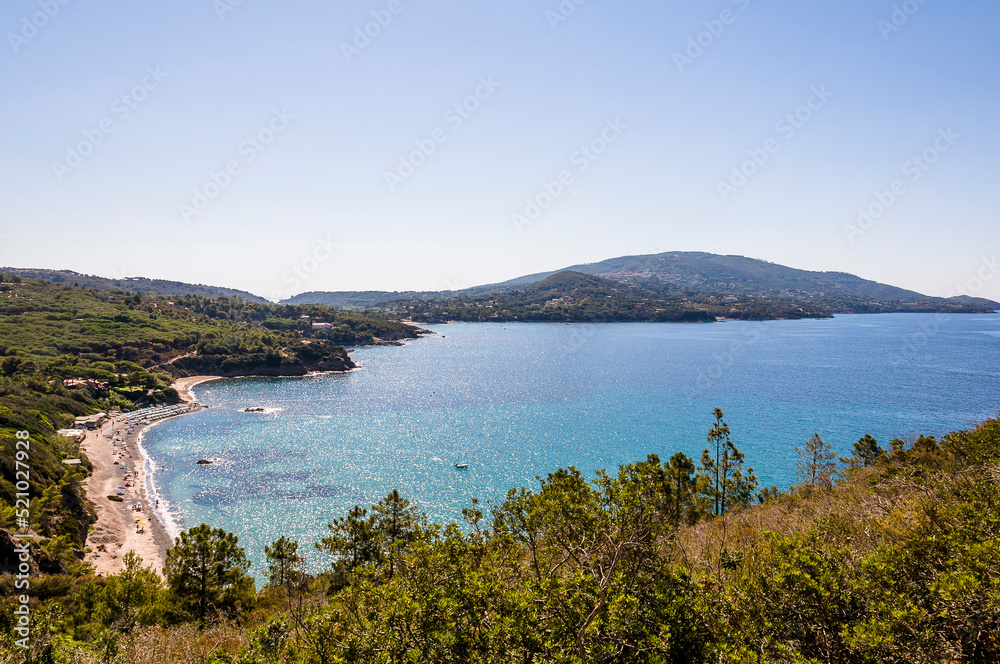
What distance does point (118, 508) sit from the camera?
1352 inches

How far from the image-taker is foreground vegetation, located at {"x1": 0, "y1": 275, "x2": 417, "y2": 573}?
91.9 feet

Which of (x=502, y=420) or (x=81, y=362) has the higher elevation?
(x=81, y=362)

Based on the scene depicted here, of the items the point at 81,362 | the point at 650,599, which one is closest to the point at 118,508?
the point at 650,599

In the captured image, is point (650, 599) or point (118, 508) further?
point (118, 508)

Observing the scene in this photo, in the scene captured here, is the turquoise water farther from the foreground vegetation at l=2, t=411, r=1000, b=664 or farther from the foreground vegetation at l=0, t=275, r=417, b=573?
the foreground vegetation at l=2, t=411, r=1000, b=664

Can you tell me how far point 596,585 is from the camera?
7.24 m

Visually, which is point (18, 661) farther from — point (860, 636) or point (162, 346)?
point (162, 346)

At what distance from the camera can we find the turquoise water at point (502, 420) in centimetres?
3812

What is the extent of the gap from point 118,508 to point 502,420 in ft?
126

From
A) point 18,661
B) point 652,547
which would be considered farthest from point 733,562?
point 18,661

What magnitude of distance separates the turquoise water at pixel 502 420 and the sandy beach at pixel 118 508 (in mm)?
1738

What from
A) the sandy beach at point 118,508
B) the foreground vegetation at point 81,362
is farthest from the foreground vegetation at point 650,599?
the foreground vegetation at point 81,362

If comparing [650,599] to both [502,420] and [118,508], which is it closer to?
[118,508]

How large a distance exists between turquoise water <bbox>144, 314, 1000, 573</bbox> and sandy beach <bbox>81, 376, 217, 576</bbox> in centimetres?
174
